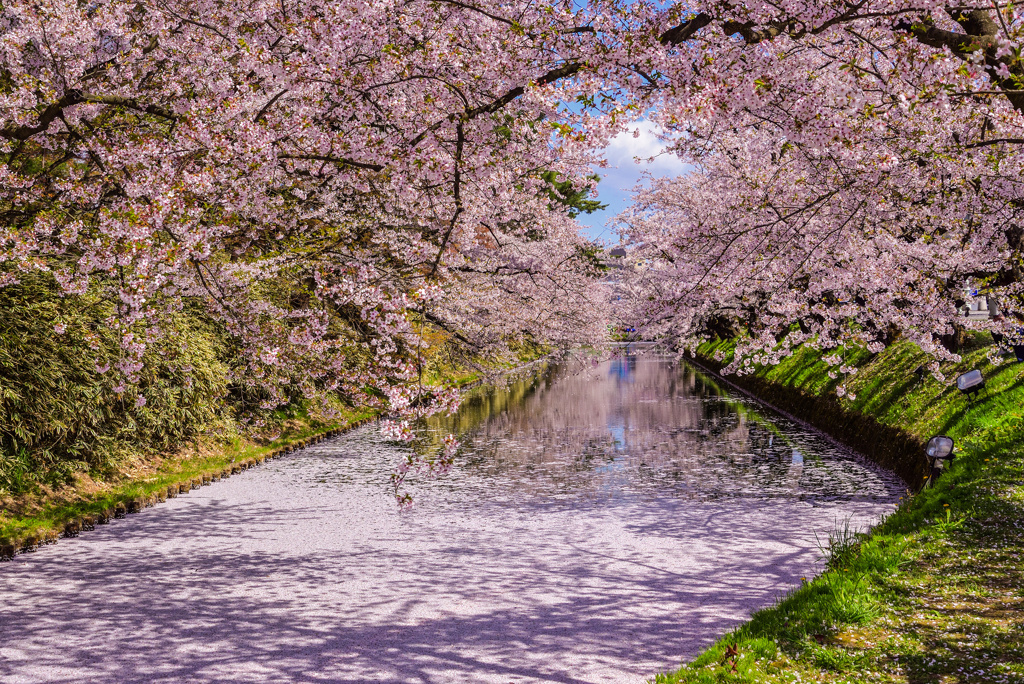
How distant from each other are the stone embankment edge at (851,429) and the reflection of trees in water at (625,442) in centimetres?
114

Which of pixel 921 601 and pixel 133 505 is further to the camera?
pixel 133 505

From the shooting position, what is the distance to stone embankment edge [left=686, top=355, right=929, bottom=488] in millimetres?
14047

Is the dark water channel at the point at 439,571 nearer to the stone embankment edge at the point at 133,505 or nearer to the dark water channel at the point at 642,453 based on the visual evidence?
the dark water channel at the point at 642,453

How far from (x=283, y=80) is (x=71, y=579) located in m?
6.29

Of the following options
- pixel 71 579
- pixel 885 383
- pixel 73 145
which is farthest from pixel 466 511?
pixel 885 383

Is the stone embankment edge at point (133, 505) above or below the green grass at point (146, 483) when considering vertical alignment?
below

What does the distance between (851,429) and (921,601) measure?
1322 cm

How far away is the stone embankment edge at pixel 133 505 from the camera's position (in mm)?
10190

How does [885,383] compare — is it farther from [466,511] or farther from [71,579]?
[71,579]

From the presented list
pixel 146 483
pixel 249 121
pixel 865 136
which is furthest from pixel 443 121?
pixel 146 483

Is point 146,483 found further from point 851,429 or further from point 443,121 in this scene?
point 851,429

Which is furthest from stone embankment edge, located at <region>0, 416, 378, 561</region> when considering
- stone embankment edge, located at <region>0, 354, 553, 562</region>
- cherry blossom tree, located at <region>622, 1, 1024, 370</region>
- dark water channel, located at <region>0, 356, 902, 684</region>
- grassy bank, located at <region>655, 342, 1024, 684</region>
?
cherry blossom tree, located at <region>622, 1, 1024, 370</region>

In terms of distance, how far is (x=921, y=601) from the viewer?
6574 millimetres

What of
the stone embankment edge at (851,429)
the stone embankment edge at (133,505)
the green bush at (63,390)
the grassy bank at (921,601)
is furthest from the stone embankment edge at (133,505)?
the stone embankment edge at (851,429)
